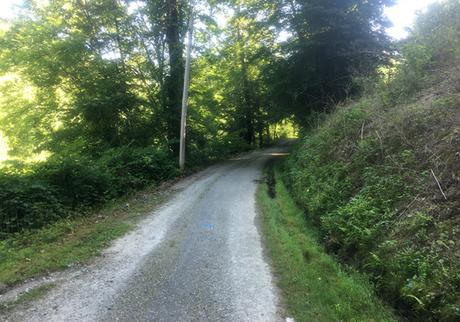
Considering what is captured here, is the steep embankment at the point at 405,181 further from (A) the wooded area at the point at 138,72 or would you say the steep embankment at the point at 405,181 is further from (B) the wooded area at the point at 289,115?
(A) the wooded area at the point at 138,72

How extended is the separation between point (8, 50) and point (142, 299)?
15.4m

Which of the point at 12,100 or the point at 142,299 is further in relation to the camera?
the point at 12,100

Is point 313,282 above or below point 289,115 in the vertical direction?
below

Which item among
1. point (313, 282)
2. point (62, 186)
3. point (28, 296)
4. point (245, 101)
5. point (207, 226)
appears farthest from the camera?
point (245, 101)

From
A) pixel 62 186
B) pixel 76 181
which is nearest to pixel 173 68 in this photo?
pixel 76 181

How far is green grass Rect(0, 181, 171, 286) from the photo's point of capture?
611 cm

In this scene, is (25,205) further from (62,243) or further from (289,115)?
(289,115)

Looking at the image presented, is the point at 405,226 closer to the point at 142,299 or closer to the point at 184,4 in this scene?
the point at 142,299

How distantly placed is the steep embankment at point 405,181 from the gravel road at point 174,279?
1766 mm

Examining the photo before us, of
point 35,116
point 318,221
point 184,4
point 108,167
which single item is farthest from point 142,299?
point 184,4

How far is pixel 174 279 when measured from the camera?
18.8 ft

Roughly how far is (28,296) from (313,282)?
437 cm

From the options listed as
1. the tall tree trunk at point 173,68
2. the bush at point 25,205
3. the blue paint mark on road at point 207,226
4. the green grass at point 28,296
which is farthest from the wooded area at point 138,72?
the green grass at point 28,296

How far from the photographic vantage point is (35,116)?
53.3ft
